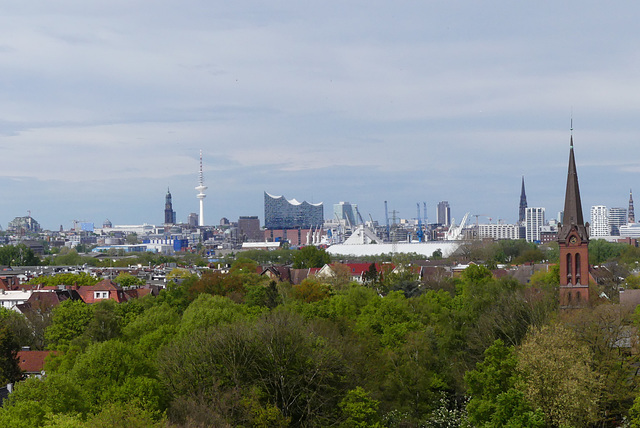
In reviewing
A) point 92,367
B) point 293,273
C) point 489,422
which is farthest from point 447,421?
point 293,273

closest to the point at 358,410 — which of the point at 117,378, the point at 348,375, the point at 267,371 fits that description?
the point at 348,375

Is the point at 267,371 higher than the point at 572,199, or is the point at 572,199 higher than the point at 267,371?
the point at 572,199

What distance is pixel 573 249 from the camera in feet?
196

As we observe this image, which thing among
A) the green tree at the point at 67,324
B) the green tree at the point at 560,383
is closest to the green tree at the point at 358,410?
the green tree at the point at 560,383

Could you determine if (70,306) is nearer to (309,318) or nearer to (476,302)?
(309,318)

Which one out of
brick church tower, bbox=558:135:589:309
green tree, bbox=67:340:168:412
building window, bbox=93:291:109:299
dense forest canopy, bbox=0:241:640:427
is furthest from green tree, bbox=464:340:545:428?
building window, bbox=93:291:109:299

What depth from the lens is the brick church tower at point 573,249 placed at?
58625 mm

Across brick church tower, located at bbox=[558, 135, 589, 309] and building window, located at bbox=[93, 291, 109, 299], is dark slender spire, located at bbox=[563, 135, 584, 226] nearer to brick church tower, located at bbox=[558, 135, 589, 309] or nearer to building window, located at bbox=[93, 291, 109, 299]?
brick church tower, located at bbox=[558, 135, 589, 309]

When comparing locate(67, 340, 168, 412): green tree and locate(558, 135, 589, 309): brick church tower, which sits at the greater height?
locate(558, 135, 589, 309): brick church tower

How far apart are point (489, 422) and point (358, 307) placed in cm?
2658

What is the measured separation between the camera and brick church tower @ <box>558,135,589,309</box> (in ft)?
192

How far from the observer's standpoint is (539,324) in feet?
138

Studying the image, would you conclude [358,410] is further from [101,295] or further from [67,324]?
[101,295]

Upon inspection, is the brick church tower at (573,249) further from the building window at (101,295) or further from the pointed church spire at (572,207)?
the building window at (101,295)
